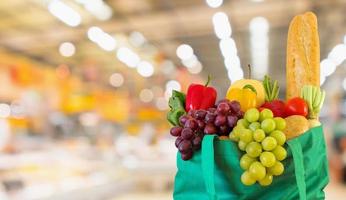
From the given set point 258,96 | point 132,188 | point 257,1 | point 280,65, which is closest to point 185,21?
point 257,1

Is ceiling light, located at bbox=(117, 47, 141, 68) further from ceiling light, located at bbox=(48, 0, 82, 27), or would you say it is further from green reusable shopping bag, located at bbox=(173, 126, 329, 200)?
green reusable shopping bag, located at bbox=(173, 126, 329, 200)

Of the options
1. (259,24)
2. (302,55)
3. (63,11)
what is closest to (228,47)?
(259,24)

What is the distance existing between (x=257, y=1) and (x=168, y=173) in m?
4.89

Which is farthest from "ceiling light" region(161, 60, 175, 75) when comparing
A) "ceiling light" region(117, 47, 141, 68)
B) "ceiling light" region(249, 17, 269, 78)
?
"ceiling light" region(249, 17, 269, 78)

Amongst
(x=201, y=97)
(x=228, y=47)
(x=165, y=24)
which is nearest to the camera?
(x=201, y=97)

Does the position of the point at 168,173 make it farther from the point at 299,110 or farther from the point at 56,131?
the point at 299,110

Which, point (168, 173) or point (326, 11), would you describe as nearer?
point (168, 173)

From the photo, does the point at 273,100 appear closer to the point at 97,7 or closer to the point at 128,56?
the point at 97,7

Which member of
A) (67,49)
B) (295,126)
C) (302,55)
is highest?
(67,49)

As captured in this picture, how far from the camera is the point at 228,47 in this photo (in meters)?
13.7

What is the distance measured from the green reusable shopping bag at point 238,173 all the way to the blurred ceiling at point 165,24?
8.69 meters

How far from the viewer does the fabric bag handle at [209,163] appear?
3.60 ft

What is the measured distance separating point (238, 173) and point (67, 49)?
15.4 m

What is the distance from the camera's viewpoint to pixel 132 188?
959cm
